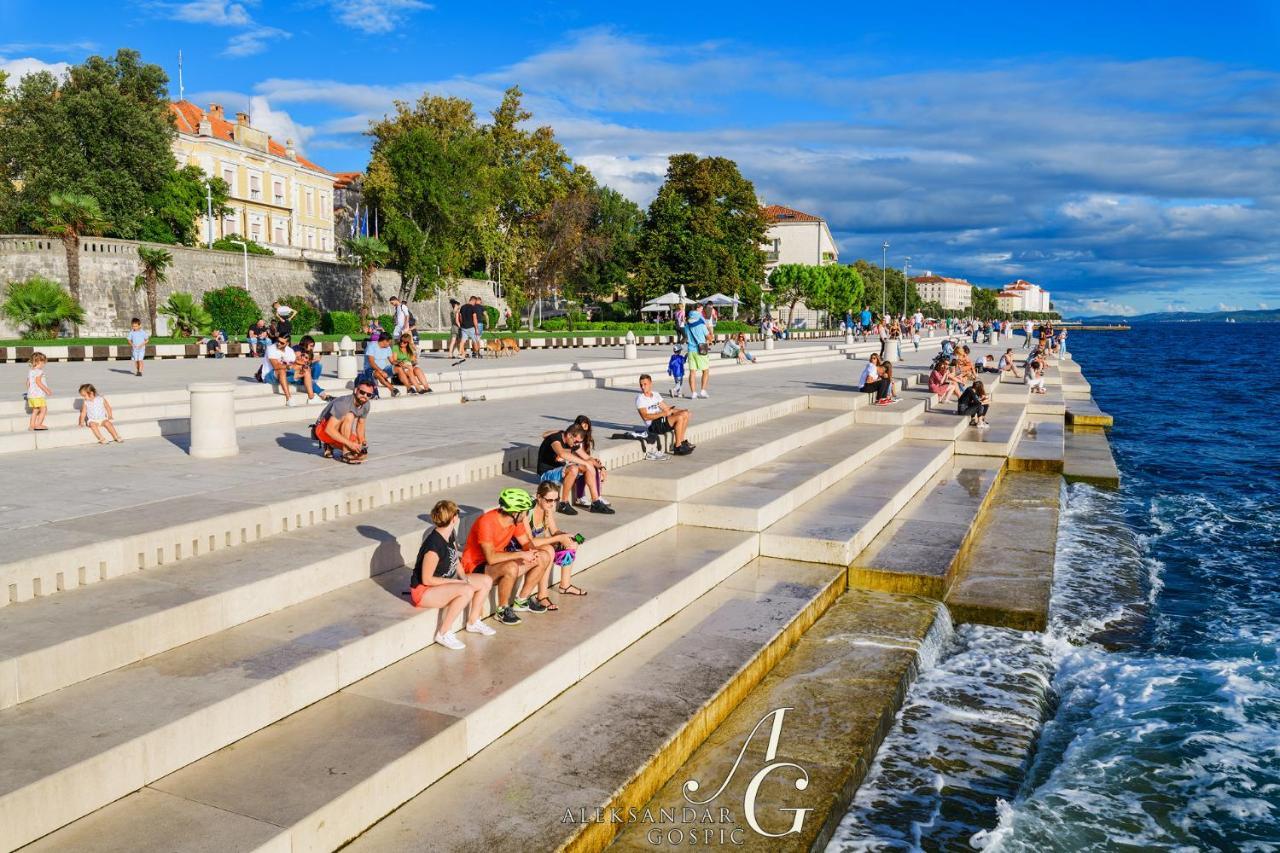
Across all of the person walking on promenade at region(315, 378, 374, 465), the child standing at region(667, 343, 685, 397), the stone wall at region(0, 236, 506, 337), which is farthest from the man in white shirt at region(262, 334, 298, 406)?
the stone wall at region(0, 236, 506, 337)

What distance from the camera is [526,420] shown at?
13.9m

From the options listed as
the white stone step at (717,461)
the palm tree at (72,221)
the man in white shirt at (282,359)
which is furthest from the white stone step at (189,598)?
the palm tree at (72,221)

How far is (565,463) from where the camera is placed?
880 cm

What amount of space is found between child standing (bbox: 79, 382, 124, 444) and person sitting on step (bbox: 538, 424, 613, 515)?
228 inches

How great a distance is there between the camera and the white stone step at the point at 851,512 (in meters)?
9.40

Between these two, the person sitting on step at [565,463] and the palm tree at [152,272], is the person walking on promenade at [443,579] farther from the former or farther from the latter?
the palm tree at [152,272]

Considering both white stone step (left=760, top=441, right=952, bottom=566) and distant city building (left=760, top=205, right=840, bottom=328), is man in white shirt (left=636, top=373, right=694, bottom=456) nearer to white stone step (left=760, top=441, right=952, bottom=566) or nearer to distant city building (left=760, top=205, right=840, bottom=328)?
white stone step (left=760, top=441, right=952, bottom=566)

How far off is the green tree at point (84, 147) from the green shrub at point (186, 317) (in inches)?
487

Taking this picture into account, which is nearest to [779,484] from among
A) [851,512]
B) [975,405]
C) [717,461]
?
[717,461]

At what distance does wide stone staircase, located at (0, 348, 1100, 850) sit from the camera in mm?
4109

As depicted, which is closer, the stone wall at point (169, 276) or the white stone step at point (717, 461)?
the white stone step at point (717, 461)

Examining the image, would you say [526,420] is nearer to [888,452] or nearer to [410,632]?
[888,452]

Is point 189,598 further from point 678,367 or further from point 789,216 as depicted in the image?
point 789,216

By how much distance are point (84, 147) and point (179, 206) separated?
5333mm
